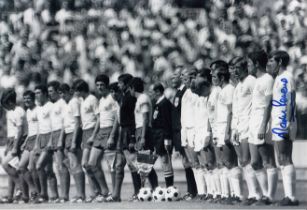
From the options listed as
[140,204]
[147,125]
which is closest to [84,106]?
[147,125]

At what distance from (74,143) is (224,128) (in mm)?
3146

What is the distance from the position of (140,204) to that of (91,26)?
10.4 meters

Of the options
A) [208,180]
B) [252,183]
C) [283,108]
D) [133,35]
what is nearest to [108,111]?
[208,180]

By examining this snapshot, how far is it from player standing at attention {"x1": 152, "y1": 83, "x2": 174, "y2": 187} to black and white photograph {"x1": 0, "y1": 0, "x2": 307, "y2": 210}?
17 millimetres

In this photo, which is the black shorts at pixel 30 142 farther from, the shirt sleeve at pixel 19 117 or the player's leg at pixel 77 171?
the player's leg at pixel 77 171

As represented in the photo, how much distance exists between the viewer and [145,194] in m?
15.2

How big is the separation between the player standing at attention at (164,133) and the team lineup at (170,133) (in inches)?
0.6

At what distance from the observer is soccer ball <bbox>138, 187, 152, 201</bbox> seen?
15188 mm

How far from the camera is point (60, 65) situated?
76.2 ft

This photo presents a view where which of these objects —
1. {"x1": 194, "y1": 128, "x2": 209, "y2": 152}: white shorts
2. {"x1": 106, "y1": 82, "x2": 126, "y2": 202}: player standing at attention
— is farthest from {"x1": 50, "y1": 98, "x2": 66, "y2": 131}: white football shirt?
{"x1": 194, "y1": 128, "x2": 209, "y2": 152}: white shorts

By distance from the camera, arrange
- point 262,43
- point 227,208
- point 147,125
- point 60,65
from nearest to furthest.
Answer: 1. point 227,208
2. point 147,125
3. point 262,43
4. point 60,65

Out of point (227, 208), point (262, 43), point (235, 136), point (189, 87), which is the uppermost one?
point (262, 43)

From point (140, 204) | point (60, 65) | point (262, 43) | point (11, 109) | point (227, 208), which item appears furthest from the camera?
point (60, 65)

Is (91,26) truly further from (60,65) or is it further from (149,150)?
(149,150)
